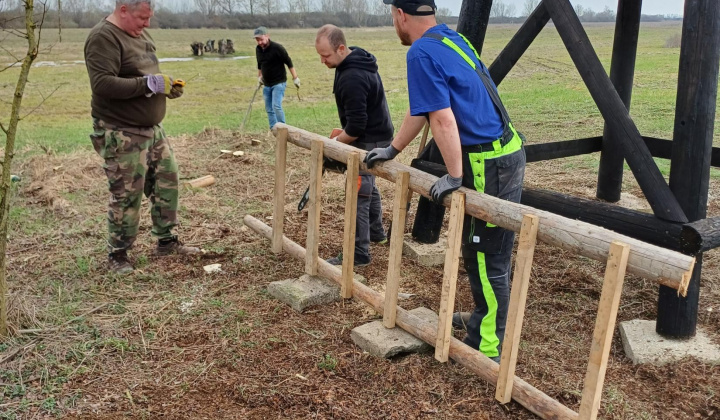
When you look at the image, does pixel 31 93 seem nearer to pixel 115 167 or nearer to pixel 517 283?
pixel 115 167

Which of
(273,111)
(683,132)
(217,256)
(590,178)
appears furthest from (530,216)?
(273,111)

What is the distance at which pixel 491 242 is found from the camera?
11.4 feet

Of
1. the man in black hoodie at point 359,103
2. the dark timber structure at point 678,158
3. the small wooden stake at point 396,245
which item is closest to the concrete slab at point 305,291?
the man in black hoodie at point 359,103

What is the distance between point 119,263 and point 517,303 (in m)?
3.43

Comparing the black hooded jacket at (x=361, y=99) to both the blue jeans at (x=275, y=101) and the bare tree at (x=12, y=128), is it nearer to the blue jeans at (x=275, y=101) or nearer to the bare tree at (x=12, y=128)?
the bare tree at (x=12, y=128)

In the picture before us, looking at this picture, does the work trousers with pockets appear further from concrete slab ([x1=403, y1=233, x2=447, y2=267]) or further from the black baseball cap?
concrete slab ([x1=403, y1=233, x2=447, y2=267])

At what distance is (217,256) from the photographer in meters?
5.53

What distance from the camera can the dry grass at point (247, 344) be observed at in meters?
3.37

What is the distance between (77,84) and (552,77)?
16.4 m

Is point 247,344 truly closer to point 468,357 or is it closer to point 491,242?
point 468,357

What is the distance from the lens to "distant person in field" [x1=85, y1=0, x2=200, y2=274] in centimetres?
462

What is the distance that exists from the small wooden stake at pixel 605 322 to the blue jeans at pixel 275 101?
942 cm

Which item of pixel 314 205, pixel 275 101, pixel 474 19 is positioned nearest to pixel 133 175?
pixel 314 205

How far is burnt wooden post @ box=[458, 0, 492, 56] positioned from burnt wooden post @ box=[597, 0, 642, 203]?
1.57 meters
